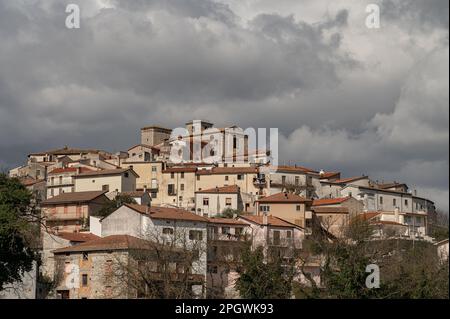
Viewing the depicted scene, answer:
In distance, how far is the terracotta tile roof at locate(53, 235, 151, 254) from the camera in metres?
52.1

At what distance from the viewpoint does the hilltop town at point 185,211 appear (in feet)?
169

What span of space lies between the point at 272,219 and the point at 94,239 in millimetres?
15135

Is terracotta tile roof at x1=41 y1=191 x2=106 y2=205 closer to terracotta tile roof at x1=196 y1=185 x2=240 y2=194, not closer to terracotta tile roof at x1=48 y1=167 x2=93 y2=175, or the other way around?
terracotta tile roof at x1=196 y1=185 x2=240 y2=194

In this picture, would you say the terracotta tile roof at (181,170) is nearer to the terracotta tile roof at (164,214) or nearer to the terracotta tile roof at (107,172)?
the terracotta tile roof at (107,172)

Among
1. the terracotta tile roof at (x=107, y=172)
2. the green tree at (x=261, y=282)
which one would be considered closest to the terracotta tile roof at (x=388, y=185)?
the terracotta tile roof at (x=107, y=172)

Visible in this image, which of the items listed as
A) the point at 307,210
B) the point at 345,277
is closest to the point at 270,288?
the point at 345,277

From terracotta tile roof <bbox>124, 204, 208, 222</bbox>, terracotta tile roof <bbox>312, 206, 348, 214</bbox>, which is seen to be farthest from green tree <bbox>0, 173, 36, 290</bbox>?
terracotta tile roof <bbox>312, 206, 348, 214</bbox>

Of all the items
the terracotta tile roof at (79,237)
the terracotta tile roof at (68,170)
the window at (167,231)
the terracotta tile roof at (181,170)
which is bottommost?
the terracotta tile roof at (79,237)

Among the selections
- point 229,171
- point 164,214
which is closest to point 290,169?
point 229,171

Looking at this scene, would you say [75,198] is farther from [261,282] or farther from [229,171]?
[261,282]

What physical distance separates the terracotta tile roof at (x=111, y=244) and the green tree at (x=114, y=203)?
1496 centimetres

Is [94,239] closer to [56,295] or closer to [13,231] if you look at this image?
[56,295]

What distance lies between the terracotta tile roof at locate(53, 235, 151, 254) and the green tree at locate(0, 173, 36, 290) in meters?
6.68

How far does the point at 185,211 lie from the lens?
6750 cm
